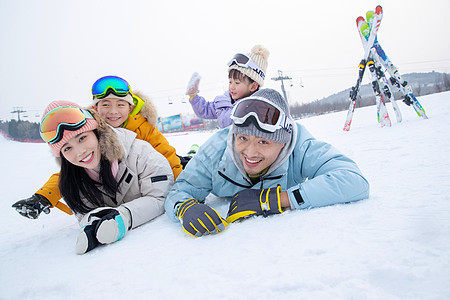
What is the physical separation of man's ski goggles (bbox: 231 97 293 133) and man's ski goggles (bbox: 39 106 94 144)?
113cm

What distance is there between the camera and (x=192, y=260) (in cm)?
102

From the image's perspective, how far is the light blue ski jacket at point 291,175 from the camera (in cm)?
133

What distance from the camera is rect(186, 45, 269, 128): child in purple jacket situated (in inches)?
118

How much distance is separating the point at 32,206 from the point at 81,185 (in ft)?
1.36

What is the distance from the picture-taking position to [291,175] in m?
1.71

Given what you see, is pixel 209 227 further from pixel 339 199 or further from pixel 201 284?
pixel 339 199

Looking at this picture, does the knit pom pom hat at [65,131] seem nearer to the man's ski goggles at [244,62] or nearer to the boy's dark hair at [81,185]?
the boy's dark hair at [81,185]

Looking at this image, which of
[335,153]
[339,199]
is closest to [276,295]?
[339,199]

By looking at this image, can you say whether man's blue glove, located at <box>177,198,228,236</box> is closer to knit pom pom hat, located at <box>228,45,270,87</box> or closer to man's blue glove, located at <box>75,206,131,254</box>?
man's blue glove, located at <box>75,206,131,254</box>

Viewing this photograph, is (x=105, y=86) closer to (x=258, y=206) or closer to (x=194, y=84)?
(x=194, y=84)

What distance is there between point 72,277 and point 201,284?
657 millimetres

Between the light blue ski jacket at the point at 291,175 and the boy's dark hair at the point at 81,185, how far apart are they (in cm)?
50

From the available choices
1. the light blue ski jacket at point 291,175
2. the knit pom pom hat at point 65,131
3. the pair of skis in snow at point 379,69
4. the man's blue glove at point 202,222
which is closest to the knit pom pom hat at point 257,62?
the light blue ski jacket at point 291,175

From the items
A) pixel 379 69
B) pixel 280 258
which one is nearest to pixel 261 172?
pixel 280 258
